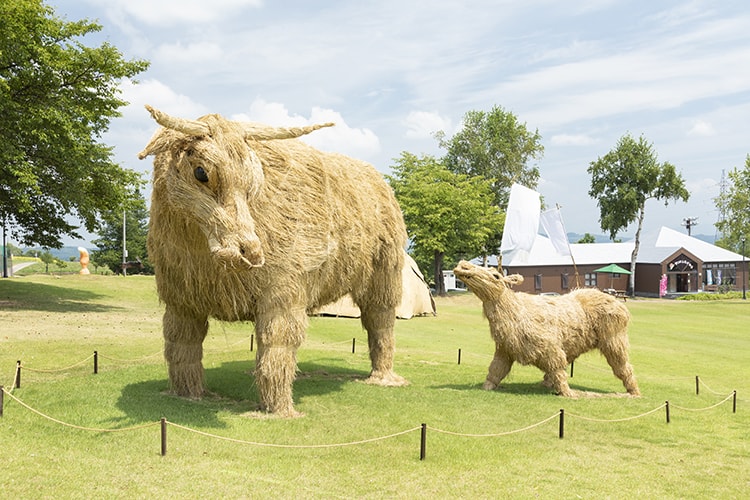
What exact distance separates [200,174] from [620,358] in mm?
7810

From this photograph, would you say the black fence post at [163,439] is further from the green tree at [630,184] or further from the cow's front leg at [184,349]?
the green tree at [630,184]

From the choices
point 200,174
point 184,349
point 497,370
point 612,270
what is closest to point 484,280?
point 497,370

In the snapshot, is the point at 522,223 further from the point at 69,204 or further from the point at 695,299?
the point at 695,299

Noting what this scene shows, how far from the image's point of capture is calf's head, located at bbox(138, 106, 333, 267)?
5992mm

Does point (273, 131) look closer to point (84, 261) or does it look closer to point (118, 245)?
point (84, 261)

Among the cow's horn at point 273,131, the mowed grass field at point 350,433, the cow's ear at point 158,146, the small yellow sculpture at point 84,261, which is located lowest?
the mowed grass field at point 350,433

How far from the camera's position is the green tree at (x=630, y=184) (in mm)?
46469

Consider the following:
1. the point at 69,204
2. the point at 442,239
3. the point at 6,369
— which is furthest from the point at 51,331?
the point at 442,239

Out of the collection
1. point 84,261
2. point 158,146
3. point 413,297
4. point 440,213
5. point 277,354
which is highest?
point 440,213

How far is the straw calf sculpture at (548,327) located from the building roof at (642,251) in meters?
36.0

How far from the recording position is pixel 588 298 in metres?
10.7

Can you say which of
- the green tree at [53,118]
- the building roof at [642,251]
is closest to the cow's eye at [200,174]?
the green tree at [53,118]

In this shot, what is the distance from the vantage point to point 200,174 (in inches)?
244

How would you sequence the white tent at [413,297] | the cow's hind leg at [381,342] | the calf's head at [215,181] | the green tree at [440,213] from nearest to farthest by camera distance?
the calf's head at [215,181] → the cow's hind leg at [381,342] → the white tent at [413,297] → the green tree at [440,213]
